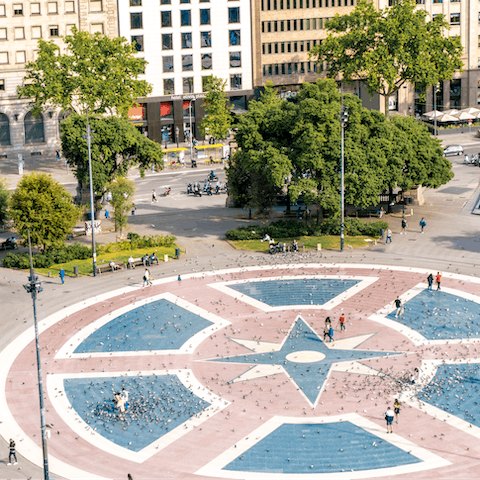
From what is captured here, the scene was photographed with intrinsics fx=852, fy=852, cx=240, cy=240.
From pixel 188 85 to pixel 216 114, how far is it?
10454 mm

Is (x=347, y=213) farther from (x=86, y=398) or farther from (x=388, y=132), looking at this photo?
(x=86, y=398)

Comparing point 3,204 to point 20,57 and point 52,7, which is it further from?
point 52,7

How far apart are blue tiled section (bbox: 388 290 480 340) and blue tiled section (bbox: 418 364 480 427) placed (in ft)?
18.8

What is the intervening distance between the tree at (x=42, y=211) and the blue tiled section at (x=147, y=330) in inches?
609

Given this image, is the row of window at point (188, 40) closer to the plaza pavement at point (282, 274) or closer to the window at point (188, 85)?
the window at point (188, 85)

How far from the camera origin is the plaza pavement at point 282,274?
44844 millimetres

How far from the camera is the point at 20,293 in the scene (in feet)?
234

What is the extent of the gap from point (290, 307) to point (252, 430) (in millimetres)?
20044

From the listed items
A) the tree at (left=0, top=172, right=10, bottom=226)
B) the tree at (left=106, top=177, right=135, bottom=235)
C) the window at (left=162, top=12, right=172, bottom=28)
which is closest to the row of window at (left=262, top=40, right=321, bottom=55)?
the window at (left=162, top=12, right=172, bottom=28)

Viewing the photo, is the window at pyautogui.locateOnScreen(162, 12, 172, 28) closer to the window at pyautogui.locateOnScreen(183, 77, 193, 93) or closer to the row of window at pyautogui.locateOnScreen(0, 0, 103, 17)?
the window at pyautogui.locateOnScreen(183, 77, 193, 93)

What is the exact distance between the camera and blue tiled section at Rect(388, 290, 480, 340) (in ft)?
198

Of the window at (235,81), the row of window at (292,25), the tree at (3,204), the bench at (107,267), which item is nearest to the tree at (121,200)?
the bench at (107,267)

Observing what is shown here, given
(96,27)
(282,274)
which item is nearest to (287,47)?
(96,27)

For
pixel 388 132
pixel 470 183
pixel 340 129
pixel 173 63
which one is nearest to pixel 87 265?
pixel 340 129
